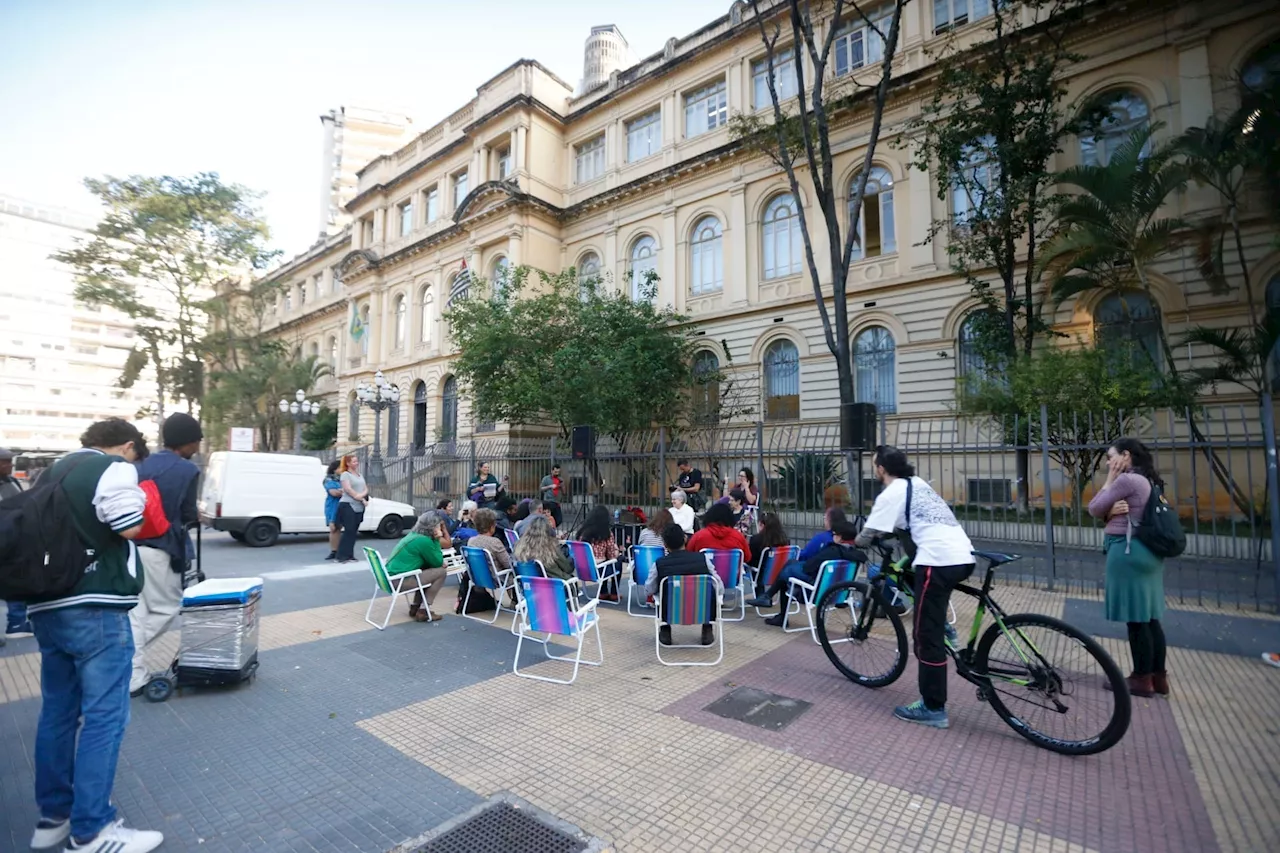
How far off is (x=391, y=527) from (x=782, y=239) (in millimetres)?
15415

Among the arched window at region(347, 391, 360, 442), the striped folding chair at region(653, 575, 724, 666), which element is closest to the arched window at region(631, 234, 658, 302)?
the striped folding chair at region(653, 575, 724, 666)

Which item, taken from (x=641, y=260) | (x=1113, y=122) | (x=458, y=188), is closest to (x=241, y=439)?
Result: (x=641, y=260)

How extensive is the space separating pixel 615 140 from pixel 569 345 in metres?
12.0

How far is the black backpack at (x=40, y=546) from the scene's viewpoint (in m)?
A: 2.59

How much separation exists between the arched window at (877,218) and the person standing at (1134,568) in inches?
613

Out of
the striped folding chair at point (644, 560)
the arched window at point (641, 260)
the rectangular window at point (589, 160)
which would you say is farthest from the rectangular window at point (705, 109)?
the striped folding chair at point (644, 560)

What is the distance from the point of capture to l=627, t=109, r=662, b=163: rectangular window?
977 inches

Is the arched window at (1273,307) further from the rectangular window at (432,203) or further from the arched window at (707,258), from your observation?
the rectangular window at (432,203)

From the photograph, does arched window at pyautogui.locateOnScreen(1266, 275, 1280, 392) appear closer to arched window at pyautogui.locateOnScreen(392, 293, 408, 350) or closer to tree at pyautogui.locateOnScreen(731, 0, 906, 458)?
tree at pyautogui.locateOnScreen(731, 0, 906, 458)

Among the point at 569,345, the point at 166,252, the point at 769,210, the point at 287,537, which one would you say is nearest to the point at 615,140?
the point at 769,210

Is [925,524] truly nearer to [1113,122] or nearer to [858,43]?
[1113,122]

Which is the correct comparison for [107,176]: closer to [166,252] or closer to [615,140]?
[166,252]

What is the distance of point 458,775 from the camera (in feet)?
11.6

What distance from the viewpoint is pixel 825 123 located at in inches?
556
